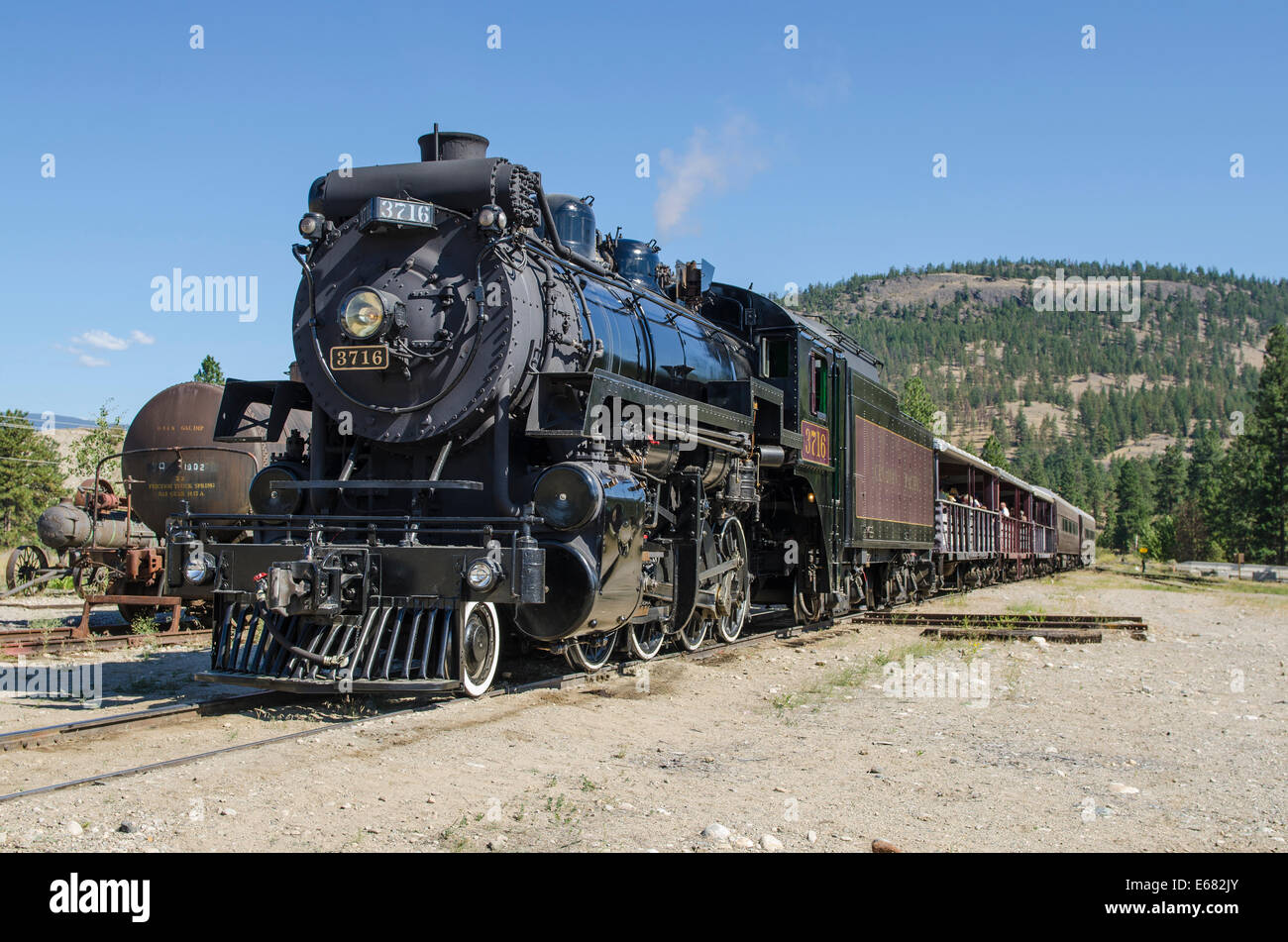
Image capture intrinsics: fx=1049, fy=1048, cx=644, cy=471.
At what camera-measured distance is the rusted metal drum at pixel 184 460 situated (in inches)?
536

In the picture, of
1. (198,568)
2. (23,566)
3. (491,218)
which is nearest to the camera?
(198,568)

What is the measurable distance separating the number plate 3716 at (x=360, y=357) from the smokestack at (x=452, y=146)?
6.08 ft

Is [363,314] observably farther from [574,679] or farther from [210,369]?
[210,369]

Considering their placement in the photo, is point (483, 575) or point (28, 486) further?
point (28, 486)

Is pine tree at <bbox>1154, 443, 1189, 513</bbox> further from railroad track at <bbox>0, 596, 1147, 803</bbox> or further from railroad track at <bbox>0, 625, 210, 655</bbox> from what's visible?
railroad track at <bbox>0, 625, 210, 655</bbox>

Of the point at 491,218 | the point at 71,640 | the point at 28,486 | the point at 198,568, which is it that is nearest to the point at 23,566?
the point at 71,640

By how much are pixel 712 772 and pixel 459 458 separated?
3396 mm

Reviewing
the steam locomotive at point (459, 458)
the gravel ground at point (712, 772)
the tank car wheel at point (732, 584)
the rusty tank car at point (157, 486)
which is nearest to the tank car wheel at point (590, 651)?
the steam locomotive at point (459, 458)

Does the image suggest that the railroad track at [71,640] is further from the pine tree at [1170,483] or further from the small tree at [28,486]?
the pine tree at [1170,483]

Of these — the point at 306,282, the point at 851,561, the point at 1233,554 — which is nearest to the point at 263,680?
the point at 306,282

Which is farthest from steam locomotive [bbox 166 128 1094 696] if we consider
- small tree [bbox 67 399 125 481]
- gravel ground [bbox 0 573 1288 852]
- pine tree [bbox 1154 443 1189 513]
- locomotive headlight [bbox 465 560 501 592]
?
pine tree [bbox 1154 443 1189 513]

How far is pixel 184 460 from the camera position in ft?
45.1

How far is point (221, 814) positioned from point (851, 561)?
1078 centimetres

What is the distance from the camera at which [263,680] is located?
23.5 ft
